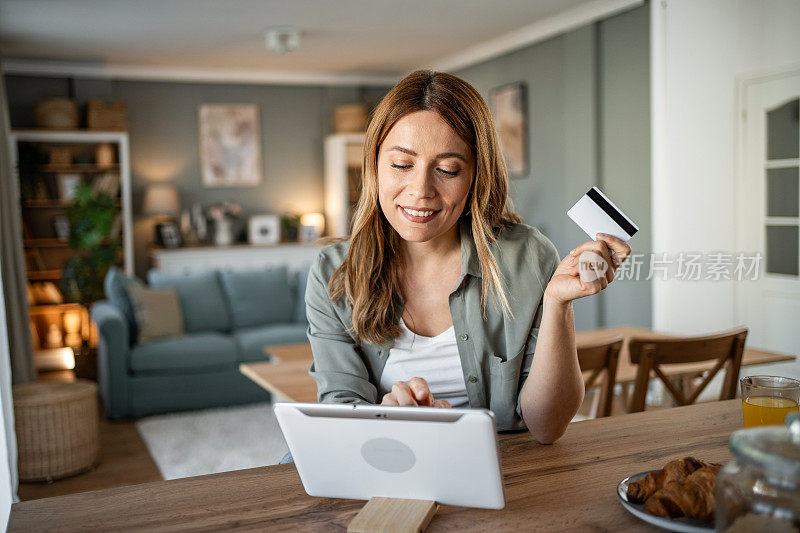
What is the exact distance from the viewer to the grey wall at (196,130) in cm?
710

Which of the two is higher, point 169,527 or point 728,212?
point 728,212

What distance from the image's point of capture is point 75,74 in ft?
22.9

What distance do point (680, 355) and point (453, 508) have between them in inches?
64.7

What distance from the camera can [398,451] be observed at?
99cm

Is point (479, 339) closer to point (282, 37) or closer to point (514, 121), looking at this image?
point (282, 37)

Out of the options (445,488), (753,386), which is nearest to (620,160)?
(753,386)

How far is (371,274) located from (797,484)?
101 cm

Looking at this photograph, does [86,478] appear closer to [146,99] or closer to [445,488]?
[445,488]

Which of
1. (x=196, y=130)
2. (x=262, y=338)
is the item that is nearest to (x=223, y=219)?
(x=196, y=130)

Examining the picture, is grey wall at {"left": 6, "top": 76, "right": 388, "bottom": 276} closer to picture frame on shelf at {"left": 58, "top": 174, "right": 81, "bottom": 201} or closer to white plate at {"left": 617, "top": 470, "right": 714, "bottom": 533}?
picture frame on shelf at {"left": 58, "top": 174, "right": 81, "bottom": 201}

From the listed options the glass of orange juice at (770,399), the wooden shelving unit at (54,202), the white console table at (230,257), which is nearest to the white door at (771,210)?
the glass of orange juice at (770,399)

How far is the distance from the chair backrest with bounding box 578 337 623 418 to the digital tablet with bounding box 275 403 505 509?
4.49 feet

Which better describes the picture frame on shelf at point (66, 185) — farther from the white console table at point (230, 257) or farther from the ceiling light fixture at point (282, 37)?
the ceiling light fixture at point (282, 37)

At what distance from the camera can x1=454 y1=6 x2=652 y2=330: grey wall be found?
5.11 meters
